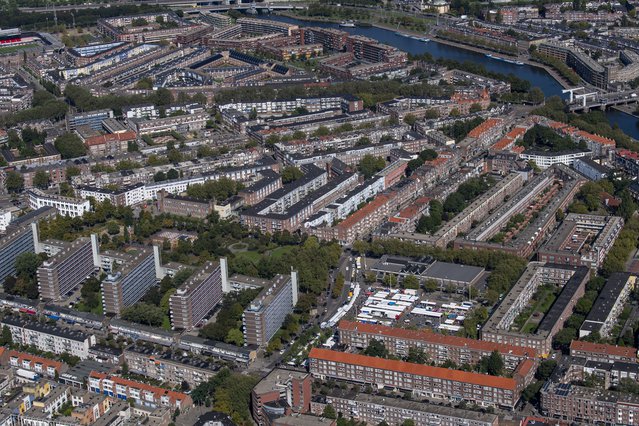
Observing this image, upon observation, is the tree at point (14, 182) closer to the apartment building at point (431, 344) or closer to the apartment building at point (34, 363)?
the apartment building at point (34, 363)

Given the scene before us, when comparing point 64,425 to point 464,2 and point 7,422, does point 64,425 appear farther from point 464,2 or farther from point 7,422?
point 464,2

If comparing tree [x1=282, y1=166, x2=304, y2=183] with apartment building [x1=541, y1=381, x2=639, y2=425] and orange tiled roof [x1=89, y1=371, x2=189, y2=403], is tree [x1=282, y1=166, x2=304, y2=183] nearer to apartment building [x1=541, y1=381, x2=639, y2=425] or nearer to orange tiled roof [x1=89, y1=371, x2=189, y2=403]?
orange tiled roof [x1=89, y1=371, x2=189, y2=403]

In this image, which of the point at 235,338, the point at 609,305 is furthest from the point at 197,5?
the point at 609,305

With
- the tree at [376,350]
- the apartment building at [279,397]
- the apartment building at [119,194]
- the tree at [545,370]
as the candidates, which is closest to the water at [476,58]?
the apartment building at [119,194]

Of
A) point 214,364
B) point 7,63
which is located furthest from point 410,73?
point 214,364

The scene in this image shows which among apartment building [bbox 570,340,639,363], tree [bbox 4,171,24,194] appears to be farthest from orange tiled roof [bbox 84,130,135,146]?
apartment building [bbox 570,340,639,363]

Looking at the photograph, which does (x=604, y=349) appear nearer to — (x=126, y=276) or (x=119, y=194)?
(x=126, y=276)
